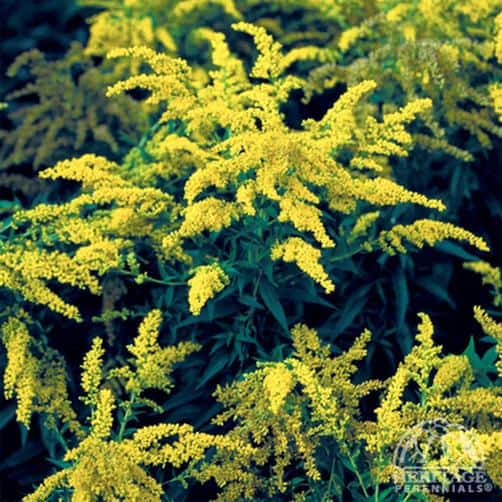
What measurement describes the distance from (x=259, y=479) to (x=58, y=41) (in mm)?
4342

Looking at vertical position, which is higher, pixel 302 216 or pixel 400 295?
pixel 302 216

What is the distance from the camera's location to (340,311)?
4.22 meters

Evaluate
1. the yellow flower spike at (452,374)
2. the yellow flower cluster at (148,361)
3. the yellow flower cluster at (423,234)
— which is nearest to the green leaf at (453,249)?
the yellow flower cluster at (423,234)

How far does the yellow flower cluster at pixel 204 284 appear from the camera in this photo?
3.39m

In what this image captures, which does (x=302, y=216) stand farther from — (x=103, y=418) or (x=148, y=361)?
(x=103, y=418)

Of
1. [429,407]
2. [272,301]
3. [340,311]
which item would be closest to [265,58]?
[272,301]

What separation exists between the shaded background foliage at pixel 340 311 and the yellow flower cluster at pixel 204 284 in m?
0.26

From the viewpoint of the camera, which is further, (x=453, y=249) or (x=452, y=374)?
(x=453, y=249)

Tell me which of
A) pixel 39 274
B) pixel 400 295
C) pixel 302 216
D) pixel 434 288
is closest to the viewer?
pixel 302 216

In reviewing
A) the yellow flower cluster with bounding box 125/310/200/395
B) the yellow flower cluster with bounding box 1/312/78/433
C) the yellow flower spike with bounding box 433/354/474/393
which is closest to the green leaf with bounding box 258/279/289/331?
the yellow flower cluster with bounding box 125/310/200/395

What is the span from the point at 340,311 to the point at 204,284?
0.99 metres

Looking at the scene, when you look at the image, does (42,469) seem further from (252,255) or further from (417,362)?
(417,362)

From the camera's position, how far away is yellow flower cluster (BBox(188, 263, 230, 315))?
3.39 m

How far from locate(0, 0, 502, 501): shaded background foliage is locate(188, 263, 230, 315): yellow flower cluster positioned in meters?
0.26
